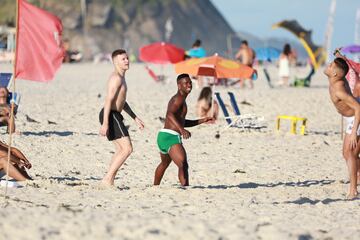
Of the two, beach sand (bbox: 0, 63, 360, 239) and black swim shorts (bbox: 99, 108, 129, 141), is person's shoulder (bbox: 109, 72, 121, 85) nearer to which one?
black swim shorts (bbox: 99, 108, 129, 141)

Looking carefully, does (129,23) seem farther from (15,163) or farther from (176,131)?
(176,131)

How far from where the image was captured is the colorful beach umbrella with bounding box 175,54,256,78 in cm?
1381

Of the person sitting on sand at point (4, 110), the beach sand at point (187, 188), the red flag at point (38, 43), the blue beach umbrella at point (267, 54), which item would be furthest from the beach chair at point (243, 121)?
the blue beach umbrella at point (267, 54)

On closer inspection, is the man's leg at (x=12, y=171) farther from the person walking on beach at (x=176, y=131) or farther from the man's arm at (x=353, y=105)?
the man's arm at (x=353, y=105)

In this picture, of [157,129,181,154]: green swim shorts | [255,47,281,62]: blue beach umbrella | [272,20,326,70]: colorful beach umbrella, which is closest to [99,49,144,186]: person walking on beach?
[157,129,181,154]: green swim shorts

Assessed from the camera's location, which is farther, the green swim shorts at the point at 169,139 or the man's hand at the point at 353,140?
the green swim shorts at the point at 169,139

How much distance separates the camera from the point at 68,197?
23.9 feet

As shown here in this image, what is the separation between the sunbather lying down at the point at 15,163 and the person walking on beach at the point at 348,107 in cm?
298

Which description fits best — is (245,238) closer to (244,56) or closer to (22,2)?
(22,2)

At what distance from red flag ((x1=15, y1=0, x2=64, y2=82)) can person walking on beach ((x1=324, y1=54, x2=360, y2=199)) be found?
2521 millimetres

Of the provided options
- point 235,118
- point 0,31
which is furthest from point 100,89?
point 0,31

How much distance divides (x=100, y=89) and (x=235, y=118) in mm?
9801

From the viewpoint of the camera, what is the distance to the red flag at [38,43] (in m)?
7.48

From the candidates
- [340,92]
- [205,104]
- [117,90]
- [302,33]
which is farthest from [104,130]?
[302,33]
